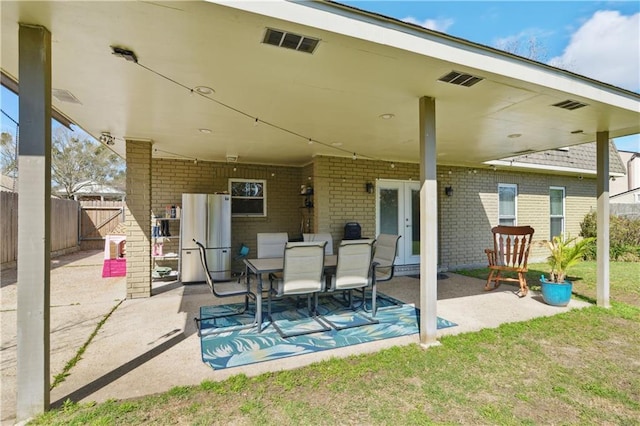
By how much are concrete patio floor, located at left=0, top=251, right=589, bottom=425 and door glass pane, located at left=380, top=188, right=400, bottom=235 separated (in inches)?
50.7

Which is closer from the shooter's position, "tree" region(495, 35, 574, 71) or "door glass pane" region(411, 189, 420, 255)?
"door glass pane" region(411, 189, 420, 255)

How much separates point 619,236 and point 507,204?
13.6 feet

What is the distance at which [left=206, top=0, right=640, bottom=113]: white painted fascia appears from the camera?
2082 millimetres

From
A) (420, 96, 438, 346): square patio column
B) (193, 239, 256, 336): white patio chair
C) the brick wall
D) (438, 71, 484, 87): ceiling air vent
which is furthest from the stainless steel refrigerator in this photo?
(438, 71, 484, 87): ceiling air vent

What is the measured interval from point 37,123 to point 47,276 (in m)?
1.08

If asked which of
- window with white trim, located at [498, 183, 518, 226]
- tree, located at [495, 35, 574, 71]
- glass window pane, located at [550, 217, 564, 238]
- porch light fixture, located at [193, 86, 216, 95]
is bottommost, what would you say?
glass window pane, located at [550, 217, 564, 238]

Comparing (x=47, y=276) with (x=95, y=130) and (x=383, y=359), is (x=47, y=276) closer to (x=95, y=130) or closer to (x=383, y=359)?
(x=383, y=359)

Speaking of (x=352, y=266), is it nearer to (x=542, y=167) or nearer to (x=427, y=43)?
(x=427, y=43)

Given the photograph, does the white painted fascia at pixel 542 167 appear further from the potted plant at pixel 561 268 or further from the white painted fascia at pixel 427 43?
the white painted fascia at pixel 427 43

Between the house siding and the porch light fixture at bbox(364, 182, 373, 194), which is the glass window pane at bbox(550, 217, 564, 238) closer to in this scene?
the house siding

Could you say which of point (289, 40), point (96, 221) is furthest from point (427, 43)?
point (96, 221)

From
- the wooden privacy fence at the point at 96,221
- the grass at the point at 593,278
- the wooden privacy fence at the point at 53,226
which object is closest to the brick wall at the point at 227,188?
the wooden privacy fence at the point at 53,226

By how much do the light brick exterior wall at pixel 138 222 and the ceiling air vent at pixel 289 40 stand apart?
13.3 ft

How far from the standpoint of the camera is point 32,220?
2213mm
